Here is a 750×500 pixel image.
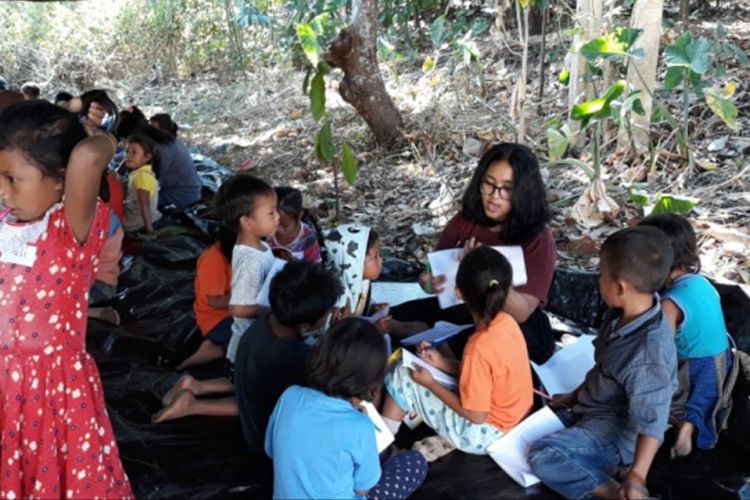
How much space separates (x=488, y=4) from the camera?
28.5 ft

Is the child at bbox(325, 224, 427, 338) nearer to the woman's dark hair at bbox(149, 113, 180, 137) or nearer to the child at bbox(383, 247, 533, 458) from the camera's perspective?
the child at bbox(383, 247, 533, 458)

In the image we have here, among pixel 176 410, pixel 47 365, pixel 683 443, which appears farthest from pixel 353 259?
pixel 683 443

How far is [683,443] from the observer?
91.0 inches

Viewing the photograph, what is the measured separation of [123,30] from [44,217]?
943 cm

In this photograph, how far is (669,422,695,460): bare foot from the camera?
231 cm

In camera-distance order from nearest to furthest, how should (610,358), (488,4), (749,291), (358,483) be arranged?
(358,483), (610,358), (749,291), (488,4)

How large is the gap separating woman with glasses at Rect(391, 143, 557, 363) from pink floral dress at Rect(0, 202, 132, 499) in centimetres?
138

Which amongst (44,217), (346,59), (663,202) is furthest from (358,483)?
(346,59)

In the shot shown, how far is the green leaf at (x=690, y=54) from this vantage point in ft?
13.1

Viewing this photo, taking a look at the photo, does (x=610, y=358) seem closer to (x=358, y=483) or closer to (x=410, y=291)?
(x=358, y=483)

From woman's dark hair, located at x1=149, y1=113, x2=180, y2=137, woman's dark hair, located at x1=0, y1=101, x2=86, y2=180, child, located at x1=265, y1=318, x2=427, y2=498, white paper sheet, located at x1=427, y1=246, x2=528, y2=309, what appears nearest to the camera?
woman's dark hair, located at x1=0, y1=101, x2=86, y2=180

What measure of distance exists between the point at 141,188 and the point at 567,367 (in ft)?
9.12

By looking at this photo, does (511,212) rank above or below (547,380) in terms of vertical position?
above

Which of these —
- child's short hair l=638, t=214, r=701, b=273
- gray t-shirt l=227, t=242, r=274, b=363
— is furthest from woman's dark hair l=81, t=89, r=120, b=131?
child's short hair l=638, t=214, r=701, b=273
